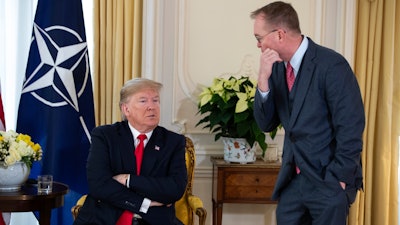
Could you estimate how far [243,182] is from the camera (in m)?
4.25

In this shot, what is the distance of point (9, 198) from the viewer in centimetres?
333

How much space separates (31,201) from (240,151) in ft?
5.06

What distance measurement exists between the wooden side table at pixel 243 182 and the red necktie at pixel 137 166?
1024mm

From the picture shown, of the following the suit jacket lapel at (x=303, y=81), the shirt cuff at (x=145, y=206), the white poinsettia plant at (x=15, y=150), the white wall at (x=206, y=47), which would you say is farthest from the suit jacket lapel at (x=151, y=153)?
the white wall at (x=206, y=47)

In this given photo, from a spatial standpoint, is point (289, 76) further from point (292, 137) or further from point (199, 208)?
point (199, 208)

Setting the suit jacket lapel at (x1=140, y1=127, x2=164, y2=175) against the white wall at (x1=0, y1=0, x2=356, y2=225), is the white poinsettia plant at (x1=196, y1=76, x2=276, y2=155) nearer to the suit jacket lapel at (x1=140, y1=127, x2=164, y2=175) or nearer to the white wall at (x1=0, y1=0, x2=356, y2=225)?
the white wall at (x1=0, y1=0, x2=356, y2=225)

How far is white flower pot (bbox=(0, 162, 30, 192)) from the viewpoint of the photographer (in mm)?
3430

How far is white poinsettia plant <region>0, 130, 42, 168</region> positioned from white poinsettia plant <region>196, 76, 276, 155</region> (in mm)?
1305

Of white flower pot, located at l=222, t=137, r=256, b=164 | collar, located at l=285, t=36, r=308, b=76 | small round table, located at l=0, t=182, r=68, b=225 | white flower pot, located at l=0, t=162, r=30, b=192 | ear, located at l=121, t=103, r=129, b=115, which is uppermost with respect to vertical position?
collar, located at l=285, t=36, r=308, b=76

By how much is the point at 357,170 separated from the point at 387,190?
2257 millimetres

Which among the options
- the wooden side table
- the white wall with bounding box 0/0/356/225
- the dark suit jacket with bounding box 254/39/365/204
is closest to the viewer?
the dark suit jacket with bounding box 254/39/365/204

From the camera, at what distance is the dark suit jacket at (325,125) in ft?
8.07

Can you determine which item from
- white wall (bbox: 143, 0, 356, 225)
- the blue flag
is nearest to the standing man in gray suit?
the blue flag

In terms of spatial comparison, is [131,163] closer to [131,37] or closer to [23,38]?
[131,37]
